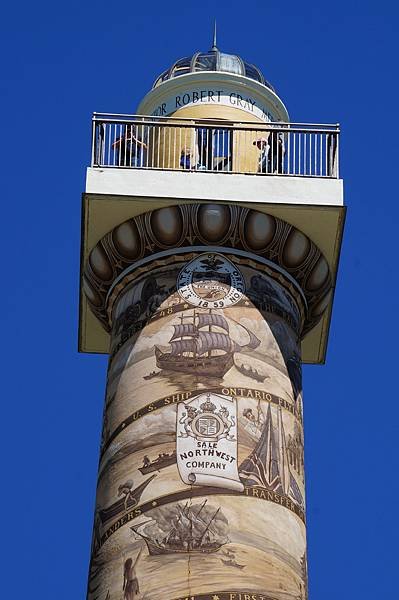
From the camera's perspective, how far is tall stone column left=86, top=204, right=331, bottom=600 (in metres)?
18.0

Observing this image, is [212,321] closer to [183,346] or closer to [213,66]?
[183,346]

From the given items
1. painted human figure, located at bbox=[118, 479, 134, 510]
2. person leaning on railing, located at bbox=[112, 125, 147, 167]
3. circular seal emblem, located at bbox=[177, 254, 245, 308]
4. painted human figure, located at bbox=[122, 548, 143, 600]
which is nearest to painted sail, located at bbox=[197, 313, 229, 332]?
circular seal emblem, located at bbox=[177, 254, 245, 308]

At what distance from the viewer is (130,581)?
706 inches

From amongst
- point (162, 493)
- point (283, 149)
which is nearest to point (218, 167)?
point (283, 149)

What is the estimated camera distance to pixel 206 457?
61.2ft

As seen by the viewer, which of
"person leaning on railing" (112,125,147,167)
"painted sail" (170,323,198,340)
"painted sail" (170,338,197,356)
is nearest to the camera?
"painted sail" (170,338,197,356)

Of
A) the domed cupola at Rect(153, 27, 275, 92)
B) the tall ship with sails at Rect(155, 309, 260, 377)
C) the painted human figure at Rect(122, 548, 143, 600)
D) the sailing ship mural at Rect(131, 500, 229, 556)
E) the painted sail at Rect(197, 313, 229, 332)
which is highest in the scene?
the domed cupola at Rect(153, 27, 275, 92)

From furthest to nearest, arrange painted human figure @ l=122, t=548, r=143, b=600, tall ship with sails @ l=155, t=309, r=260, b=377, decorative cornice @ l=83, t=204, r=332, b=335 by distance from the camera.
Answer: decorative cornice @ l=83, t=204, r=332, b=335 < tall ship with sails @ l=155, t=309, r=260, b=377 < painted human figure @ l=122, t=548, r=143, b=600

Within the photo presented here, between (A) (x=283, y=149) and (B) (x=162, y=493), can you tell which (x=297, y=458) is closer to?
(B) (x=162, y=493)

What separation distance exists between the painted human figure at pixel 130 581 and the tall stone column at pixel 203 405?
17 millimetres

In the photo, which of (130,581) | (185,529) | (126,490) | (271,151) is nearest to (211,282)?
(271,151)

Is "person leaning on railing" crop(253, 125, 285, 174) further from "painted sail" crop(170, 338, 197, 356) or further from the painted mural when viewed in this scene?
"painted sail" crop(170, 338, 197, 356)

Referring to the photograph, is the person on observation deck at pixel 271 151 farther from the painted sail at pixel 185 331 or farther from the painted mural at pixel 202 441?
the painted sail at pixel 185 331

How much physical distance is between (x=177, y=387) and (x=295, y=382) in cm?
136
